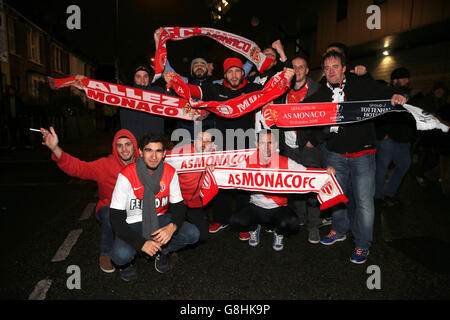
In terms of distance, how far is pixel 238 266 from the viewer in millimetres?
3449

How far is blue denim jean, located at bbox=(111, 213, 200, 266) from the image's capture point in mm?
3062

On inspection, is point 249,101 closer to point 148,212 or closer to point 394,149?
point 148,212

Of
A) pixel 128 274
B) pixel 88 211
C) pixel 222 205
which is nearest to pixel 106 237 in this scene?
pixel 128 274

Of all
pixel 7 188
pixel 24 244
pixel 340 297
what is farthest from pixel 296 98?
pixel 7 188

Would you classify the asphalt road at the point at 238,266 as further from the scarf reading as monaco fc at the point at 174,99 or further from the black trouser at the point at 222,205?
the scarf reading as monaco fc at the point at 174,99

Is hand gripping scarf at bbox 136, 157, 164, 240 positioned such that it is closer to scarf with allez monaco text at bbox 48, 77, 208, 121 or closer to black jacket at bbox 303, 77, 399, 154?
scarf with allez monaco text at bbox 48, 77, 208, 121

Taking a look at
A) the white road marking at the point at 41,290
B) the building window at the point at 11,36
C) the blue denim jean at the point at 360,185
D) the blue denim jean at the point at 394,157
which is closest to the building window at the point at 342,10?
the blue denim jean at the point at 394,157

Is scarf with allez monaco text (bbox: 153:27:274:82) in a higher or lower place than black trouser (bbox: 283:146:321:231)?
higher

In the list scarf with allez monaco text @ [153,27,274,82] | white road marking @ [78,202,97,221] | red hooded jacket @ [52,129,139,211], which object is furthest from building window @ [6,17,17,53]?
red hooded jacket @ [52,129,139,211]

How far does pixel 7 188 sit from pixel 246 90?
571cm

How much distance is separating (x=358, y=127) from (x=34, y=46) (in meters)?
26.5

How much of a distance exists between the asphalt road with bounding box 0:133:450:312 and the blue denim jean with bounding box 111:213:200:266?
25 cm
